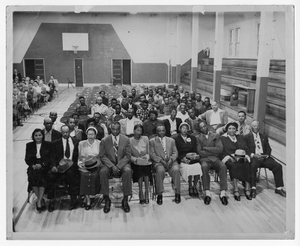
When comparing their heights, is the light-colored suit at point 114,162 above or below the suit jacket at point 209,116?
below

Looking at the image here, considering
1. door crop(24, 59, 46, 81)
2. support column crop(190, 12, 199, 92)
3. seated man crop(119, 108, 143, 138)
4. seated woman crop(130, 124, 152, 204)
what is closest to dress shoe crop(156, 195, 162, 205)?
seated woman crop(130, 124, 152, 204)

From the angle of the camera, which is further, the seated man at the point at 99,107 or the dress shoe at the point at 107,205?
the seated man at the point at 99,107

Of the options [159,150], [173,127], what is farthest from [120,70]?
[159,150]

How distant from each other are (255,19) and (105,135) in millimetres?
3269

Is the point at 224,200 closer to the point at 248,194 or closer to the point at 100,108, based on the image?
the point at 248,194

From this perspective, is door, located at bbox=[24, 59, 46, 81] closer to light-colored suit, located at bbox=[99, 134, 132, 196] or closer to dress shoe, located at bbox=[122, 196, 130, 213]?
light-colored suit, located at bbox=[99, 134, 132, 196]

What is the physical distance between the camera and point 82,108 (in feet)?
20.9

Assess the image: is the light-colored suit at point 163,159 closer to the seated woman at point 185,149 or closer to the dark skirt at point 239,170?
the seated woman at point 185,149

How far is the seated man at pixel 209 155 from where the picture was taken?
5805 millimetres

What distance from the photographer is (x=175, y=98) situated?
688cm

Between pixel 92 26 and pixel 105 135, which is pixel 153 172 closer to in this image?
pixel 105 135

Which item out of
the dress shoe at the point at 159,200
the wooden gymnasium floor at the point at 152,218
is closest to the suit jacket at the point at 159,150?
the dress shoe at the point at 159,200

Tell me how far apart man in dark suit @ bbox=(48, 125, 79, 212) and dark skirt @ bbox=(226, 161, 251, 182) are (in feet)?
8.70

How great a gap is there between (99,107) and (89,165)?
4.57ft
